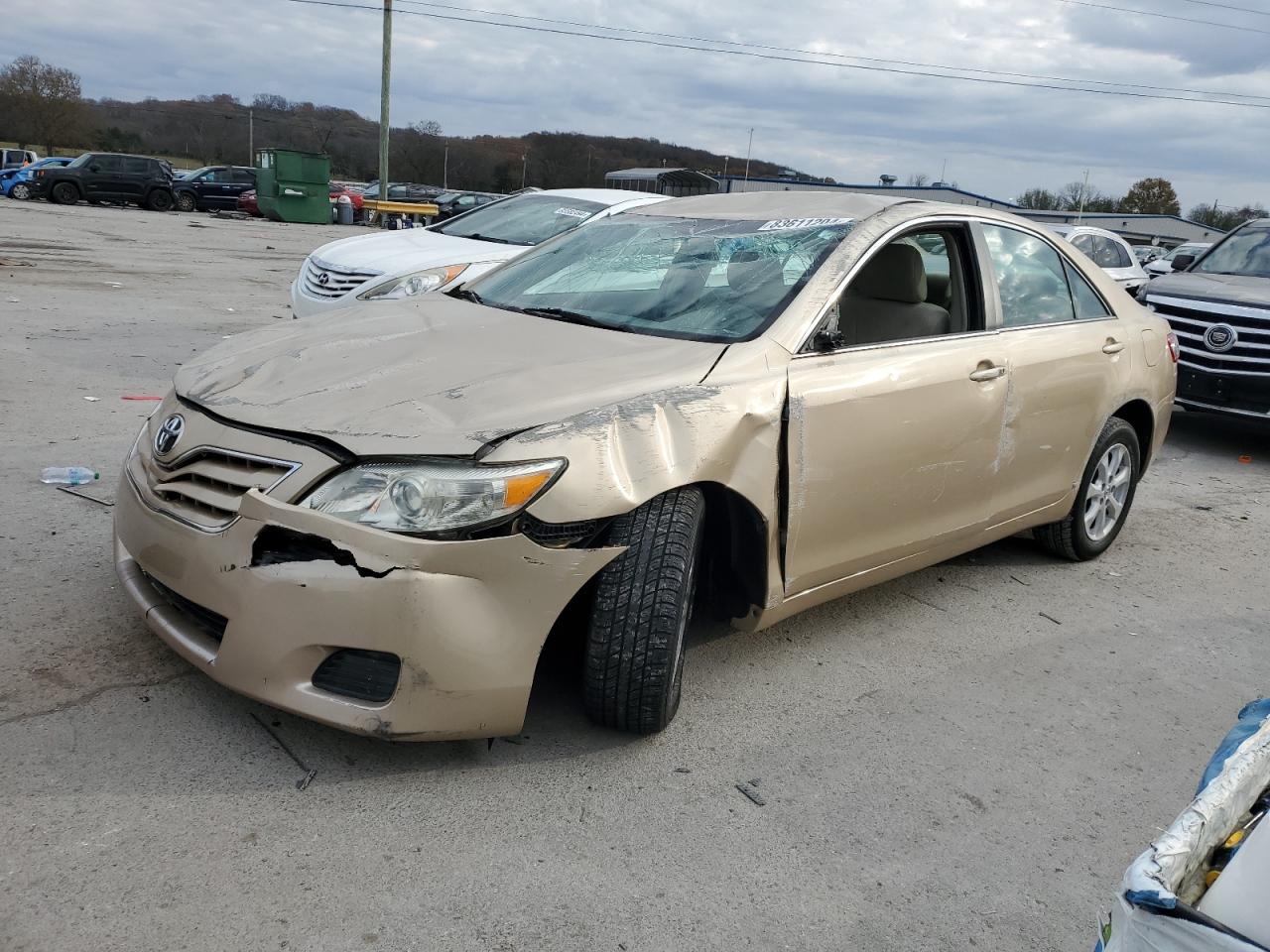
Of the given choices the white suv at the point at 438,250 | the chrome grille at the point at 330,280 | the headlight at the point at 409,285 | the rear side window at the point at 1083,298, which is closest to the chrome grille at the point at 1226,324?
the rear side window at the point at 1083,298

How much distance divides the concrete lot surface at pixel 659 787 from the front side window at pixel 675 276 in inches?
47.1

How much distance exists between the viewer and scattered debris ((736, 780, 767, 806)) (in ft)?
9.50

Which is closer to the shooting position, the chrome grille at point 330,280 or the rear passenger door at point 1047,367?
the rear passenger door at point 1047,367

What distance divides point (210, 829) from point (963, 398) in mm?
2842

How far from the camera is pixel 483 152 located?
3356 inches

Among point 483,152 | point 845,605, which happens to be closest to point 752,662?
point 845,605

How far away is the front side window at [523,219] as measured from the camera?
8.80 metres

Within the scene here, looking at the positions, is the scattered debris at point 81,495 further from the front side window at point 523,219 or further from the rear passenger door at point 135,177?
the rear passenger door at point 135,177

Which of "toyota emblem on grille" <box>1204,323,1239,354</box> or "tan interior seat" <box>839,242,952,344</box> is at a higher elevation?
"tan interior seat" <box>839,242,952,344</box>

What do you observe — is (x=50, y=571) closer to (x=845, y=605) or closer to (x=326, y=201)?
(x=845, y=605)

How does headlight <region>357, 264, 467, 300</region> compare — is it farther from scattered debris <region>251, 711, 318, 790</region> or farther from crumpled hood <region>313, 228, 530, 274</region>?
scattered debris <region>251, 711, 318, 790</region>

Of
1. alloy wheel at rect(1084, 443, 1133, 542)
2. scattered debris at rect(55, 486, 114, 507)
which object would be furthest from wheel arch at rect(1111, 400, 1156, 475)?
scattered debris at rect(55, 486, 114, 507)

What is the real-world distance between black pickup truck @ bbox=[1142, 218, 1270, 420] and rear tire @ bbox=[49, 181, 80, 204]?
30002 mm

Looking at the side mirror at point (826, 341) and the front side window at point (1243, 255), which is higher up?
the front side window at point (1243, 255)
